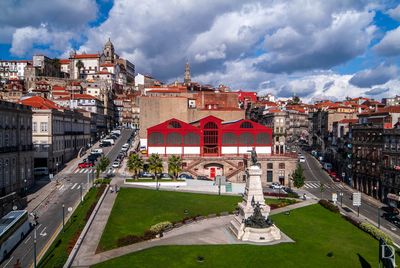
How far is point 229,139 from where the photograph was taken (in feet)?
305

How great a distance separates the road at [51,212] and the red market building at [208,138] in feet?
58.5

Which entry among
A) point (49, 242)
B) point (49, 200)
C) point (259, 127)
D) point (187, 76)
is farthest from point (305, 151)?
point (49, 242)

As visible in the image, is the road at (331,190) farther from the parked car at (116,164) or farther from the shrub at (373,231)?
the parked car at (116,164)

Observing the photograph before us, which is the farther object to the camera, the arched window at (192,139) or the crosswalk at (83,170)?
the arched window at (192,139)

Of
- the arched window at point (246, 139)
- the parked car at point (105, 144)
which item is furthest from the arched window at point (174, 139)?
the parked car at point (105, 144)

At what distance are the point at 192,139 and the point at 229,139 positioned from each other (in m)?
8.53

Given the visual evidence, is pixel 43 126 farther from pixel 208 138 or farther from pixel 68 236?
pixel 68 236

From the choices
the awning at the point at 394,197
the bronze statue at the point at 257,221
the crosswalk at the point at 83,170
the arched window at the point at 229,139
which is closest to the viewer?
the bronze statue at the point at 257,221

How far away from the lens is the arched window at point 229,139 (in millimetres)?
92750

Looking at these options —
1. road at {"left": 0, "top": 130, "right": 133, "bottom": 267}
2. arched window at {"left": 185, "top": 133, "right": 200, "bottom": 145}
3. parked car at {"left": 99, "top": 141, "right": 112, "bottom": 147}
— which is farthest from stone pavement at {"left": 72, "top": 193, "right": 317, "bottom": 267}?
parked car at {"left": 99, "top": 141, "right": 112, "bottom": 147}

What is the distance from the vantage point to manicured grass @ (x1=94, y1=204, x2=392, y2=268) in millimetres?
35406

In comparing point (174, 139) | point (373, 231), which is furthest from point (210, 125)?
point (373, 231)

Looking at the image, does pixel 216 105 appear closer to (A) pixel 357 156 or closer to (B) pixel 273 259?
(A) pixel 357 156

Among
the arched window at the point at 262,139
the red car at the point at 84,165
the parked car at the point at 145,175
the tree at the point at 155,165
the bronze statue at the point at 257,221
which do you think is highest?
the arched window at the point at 262,139
